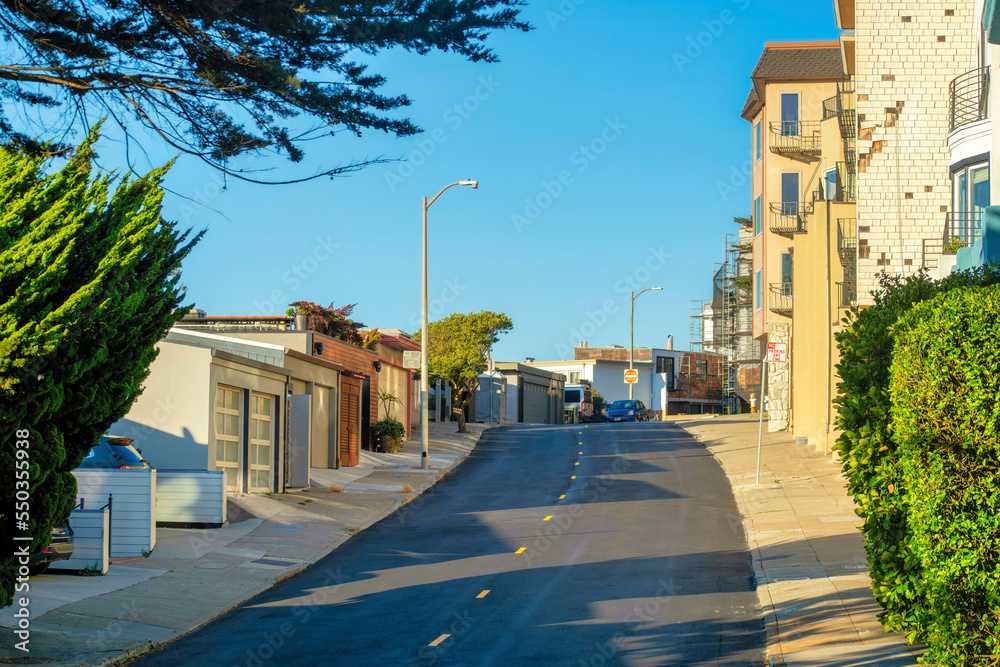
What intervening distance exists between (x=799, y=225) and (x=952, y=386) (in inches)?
1193

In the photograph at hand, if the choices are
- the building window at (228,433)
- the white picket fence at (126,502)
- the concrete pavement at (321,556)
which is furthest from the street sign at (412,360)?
the white picket fence at (126,502)

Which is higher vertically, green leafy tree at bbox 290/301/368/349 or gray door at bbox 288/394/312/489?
green leafy tree at bbox 290/301/368/349

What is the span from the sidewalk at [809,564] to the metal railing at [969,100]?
8.43 meters

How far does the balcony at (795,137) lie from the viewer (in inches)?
1556

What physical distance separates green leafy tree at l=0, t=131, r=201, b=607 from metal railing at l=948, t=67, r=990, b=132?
16392 millimetres

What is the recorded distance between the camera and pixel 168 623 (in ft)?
37.0

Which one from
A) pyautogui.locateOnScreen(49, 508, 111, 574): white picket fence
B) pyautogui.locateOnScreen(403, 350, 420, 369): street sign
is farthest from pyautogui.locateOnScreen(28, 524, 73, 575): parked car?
pyautogui.locateOnScreen(403, 350, 420, 369): street sign

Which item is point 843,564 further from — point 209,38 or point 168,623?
point 209,38

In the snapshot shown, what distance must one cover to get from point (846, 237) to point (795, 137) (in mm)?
12859

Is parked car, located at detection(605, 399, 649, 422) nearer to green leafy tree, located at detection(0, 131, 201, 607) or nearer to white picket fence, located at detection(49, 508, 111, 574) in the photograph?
white picket fence, located at detection(49, 508, 111, 574)

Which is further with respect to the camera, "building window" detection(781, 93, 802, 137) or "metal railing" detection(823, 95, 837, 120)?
"building window" detection(781, 93, 802, 137)

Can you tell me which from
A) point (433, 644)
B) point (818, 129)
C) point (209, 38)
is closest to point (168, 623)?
point (433, 644)

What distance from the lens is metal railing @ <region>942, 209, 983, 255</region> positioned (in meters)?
18.7

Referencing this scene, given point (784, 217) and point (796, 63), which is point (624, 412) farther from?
point (796, 63)
